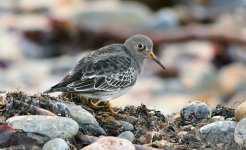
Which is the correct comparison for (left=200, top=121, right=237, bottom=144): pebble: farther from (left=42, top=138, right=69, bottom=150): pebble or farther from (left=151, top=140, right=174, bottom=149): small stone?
(left=42, top=138, right=69, bottom=150): pebble

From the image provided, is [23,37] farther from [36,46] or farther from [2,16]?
[2,16]

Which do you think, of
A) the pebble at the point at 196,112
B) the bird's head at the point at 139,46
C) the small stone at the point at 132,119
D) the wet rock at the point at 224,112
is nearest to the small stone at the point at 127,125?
the small stone at the point at 132,119

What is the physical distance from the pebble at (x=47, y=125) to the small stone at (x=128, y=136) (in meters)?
0.50

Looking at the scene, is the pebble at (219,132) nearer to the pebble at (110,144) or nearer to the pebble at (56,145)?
the pebble at (110,144)

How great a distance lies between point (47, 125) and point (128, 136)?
2.76 ft

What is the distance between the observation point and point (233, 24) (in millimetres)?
24625

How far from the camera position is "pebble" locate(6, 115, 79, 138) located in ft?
23.8

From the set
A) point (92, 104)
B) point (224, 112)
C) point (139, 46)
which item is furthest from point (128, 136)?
point (139, 46)

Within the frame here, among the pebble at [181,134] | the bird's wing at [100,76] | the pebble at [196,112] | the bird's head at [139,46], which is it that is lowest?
the pebble at [181,134]

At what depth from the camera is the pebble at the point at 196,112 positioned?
8594 millimetres

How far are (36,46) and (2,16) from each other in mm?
3427

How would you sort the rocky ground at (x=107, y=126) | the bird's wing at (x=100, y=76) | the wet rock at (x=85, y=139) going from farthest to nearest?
the bird's wing at (x=100, y=76) → the wet rock at (x=85, y=139) → the rocky ground at (x=107, y=126)

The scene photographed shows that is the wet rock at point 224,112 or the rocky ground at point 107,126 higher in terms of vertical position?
the wet rock at point 224,112

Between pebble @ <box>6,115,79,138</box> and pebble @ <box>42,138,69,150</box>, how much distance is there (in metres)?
0.14
